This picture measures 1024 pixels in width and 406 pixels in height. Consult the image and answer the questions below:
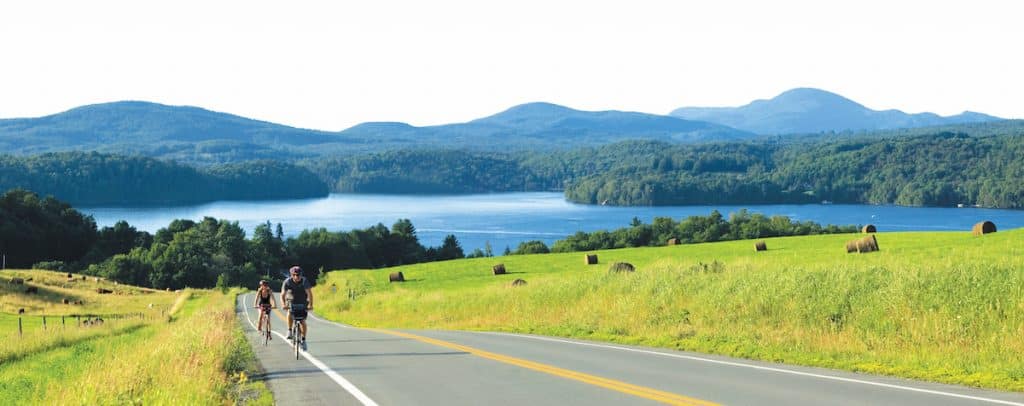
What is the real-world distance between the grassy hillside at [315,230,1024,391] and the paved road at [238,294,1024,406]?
4.06 ft

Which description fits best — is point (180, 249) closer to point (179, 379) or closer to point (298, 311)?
point (298, 311)

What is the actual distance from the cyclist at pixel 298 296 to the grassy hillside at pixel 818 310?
24.0ft

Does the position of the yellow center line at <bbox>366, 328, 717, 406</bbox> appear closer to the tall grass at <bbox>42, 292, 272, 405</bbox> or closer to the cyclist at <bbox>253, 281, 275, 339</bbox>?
the tall grass at <bbox>42, 292, 272, 405</bbox>

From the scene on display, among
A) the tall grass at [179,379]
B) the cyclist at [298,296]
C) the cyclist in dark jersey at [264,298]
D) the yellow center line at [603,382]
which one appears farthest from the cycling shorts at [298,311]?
the cyclist in dark jersey at [264,298]

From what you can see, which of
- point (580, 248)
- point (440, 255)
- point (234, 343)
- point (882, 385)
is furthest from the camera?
point (440, 255)

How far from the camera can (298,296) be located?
19.4m

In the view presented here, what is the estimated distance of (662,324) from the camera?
73.8 feet

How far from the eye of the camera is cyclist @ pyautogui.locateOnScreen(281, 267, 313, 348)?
1906 cm

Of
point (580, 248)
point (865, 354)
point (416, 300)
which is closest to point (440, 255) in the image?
point (580, 248)

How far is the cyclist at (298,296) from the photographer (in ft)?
62.5

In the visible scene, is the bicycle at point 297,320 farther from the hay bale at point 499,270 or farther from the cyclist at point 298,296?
the hay bale at point 499,270

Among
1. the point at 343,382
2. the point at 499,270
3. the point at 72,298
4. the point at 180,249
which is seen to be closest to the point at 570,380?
the point at 343,382

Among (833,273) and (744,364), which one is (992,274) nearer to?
(833,273)

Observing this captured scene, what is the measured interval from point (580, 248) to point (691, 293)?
68246mm
